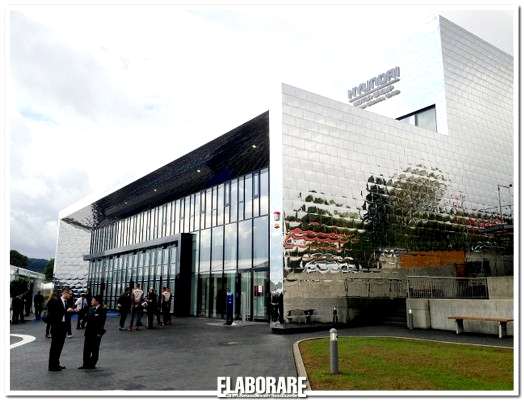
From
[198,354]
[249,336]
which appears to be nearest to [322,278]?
[249,336]

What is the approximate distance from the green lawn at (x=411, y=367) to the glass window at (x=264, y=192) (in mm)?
10054

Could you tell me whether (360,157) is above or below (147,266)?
above

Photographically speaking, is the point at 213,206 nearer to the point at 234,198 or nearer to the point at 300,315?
the point at 234,198

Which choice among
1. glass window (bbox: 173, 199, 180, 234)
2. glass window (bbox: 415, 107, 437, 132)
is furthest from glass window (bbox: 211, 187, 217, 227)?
glass window (bbox: 415, 107, 437, 132)

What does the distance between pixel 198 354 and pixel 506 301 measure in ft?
32.4

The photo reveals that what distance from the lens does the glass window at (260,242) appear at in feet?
68.8

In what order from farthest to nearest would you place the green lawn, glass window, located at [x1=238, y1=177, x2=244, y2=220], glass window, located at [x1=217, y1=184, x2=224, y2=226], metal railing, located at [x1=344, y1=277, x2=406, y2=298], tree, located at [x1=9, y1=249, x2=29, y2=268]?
tree, located at [x1=9, y1=249, x2=29, y2=268] → glass window, located at [x1=217, y1=184, x2=224, y2=226] → glass window, located at [x1=238, y1=177, x2=244, y2=220] → metal railing, located at [x1=344, y1=277, x2=406, y2=298] → the green lawn

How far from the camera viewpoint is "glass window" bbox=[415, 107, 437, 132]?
26.5 m

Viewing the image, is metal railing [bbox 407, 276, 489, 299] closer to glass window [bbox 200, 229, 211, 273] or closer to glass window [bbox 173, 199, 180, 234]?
glass window [bbox 200, 229, 211, 273]

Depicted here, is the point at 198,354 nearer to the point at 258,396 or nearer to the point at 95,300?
the point at 95,300

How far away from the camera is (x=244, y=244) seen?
74.3 ft

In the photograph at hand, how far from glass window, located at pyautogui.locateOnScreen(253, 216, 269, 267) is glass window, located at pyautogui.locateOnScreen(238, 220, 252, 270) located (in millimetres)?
463
